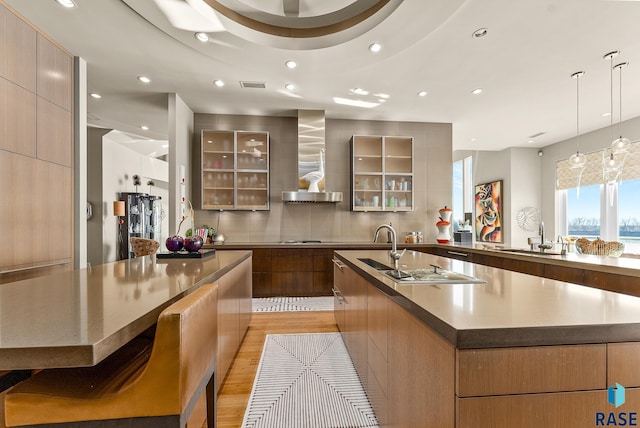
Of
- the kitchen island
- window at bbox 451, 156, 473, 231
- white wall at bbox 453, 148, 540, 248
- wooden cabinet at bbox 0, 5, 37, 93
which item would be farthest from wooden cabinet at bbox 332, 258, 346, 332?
window at bbox 451, 156, 473, 231

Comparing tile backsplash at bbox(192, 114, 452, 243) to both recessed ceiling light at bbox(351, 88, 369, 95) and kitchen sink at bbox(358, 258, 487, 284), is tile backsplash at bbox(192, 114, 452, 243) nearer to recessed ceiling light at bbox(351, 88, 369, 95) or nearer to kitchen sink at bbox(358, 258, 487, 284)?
recessed ceiling light at bbox(351, 88, 369, 95)

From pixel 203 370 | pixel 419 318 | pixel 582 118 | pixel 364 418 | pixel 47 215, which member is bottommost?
pixel 364 418

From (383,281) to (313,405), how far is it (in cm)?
101

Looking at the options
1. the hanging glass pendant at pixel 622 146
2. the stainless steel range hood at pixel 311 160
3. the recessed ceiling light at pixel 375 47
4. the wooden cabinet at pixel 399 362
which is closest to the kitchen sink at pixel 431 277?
the wooden cabinet at pixel 399 362

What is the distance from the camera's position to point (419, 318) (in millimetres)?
1005

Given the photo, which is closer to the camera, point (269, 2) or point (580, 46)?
point (269, 2)

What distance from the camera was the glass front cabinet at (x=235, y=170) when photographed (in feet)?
15.4

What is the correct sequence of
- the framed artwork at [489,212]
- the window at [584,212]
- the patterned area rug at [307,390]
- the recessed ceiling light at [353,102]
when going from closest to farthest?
the patterned area rug at [307,390], the recessed ceiling light at [353,102], the window at [584,212], the framed artwork at [489,212]

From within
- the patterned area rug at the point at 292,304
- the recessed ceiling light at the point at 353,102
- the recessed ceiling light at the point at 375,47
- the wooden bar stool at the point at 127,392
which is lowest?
the patterned area rug at the point at 292,304

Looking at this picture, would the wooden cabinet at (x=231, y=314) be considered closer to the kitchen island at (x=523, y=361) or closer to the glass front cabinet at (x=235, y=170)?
the kitchen island at (x=523, y=361)

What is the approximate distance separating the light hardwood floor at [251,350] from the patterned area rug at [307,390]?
64mm

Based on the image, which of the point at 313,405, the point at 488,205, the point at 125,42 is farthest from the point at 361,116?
the point at 488,205

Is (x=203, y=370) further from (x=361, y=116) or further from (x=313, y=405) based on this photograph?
(x=361, y=116)

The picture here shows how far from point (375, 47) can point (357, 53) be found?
203mm
